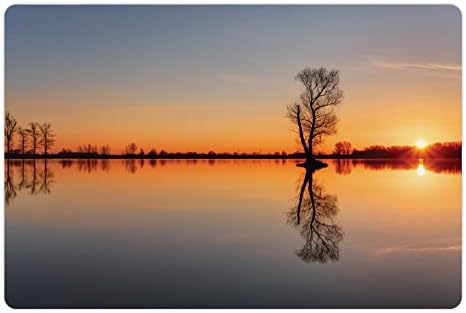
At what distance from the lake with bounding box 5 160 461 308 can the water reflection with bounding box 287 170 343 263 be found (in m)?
0.02

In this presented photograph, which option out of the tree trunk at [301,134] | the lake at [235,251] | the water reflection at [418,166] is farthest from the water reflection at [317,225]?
the tree trunk at [301,134]

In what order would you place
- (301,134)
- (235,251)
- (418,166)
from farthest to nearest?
(418,166)
(301,134)
(235,251)

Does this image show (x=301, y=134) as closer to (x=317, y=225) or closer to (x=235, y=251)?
(x=317, y=225)

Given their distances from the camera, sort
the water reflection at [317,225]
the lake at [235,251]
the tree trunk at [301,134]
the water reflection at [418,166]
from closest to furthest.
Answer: the lake at [235,251], the water reflection at [317,225], the water reflection at [418,166], the tree trunk at [301,134]

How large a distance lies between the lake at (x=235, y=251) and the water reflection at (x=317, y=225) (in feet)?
0.06

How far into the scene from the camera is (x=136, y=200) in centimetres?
954

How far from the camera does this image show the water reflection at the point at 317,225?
5.31m

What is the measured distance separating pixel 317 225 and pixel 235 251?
1701 millimetres

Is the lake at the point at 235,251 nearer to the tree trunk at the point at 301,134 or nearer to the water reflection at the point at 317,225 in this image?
the water reflection at the point at 317,225

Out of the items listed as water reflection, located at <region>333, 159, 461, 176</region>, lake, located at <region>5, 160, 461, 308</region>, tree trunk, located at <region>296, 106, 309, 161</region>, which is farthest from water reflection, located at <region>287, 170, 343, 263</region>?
tree trunk, located at <region>296, 106, 309, 161</region>

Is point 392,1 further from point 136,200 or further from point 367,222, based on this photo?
point 136,200

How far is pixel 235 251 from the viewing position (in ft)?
17.9

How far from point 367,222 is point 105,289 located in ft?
13.2

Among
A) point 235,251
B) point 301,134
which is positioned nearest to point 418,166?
point 301,134
